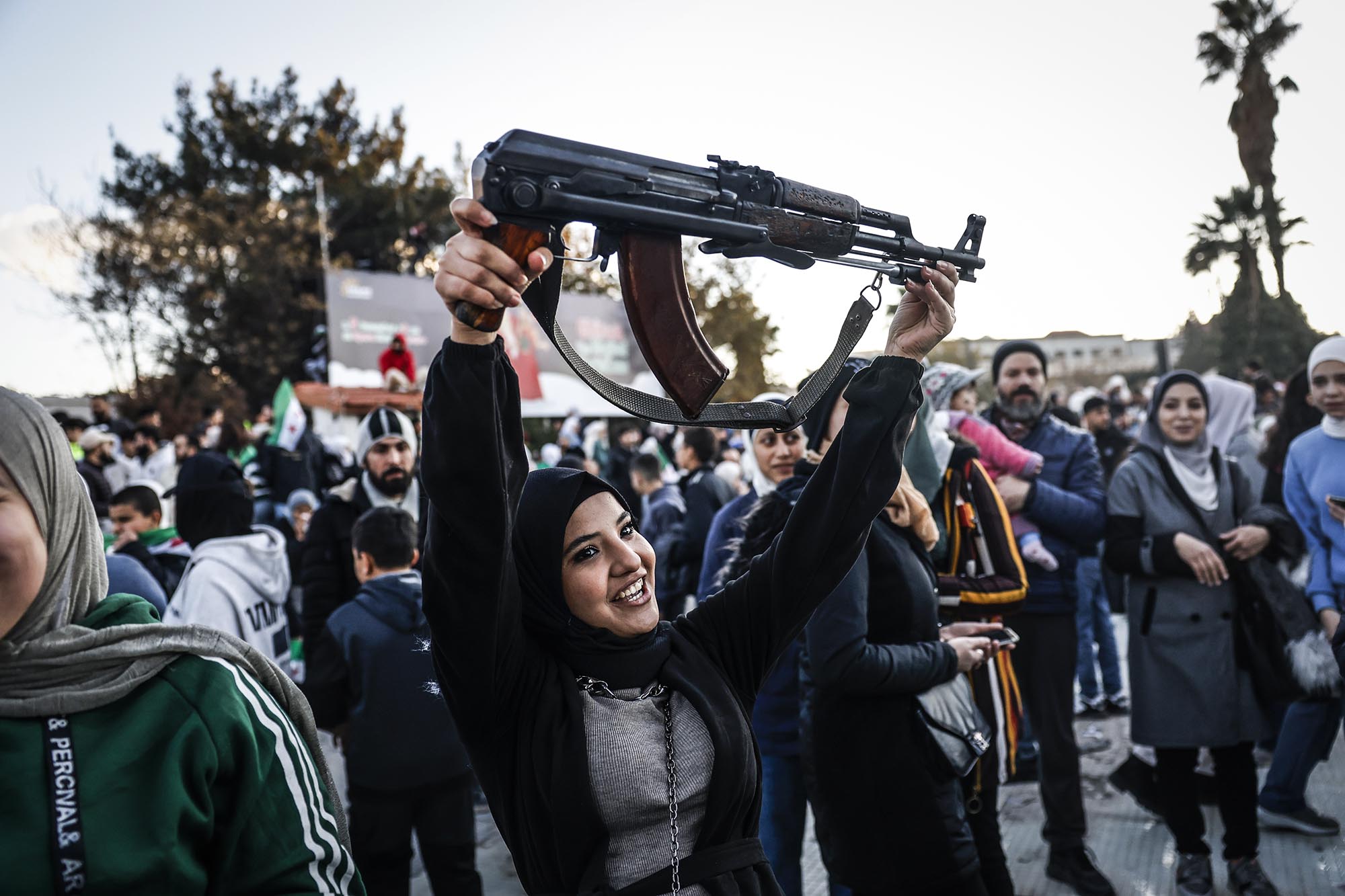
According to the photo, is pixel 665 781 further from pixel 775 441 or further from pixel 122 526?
pixel 122 526

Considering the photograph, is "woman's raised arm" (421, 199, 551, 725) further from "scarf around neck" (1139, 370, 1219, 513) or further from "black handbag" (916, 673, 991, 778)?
"scarf around neck" (1139, 370, 1219, 513)

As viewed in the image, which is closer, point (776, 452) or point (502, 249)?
point (502, 249)

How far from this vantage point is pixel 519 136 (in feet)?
5.15

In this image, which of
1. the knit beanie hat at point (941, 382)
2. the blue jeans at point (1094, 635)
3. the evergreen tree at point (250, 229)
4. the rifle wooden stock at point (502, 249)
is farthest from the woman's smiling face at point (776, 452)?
the evergreen tree at point (250, 229)

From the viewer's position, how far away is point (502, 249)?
150 cm

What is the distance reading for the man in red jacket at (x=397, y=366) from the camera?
9383 millimetres

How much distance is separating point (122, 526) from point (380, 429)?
4.04 feet

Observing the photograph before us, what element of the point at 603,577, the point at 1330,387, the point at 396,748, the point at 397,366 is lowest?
the point at 396,748

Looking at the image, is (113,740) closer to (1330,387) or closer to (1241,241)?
(1330,387)

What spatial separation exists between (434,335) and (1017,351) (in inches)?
709

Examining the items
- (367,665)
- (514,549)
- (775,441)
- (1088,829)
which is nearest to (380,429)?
(367,665)

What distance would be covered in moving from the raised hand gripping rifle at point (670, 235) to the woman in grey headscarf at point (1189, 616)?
264 cm

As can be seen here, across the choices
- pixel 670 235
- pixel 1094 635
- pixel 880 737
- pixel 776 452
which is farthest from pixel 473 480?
pixel 1094 635

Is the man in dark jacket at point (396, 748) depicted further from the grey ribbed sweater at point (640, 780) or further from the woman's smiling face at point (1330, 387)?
the woman's smiling face at point (1330, 387)
